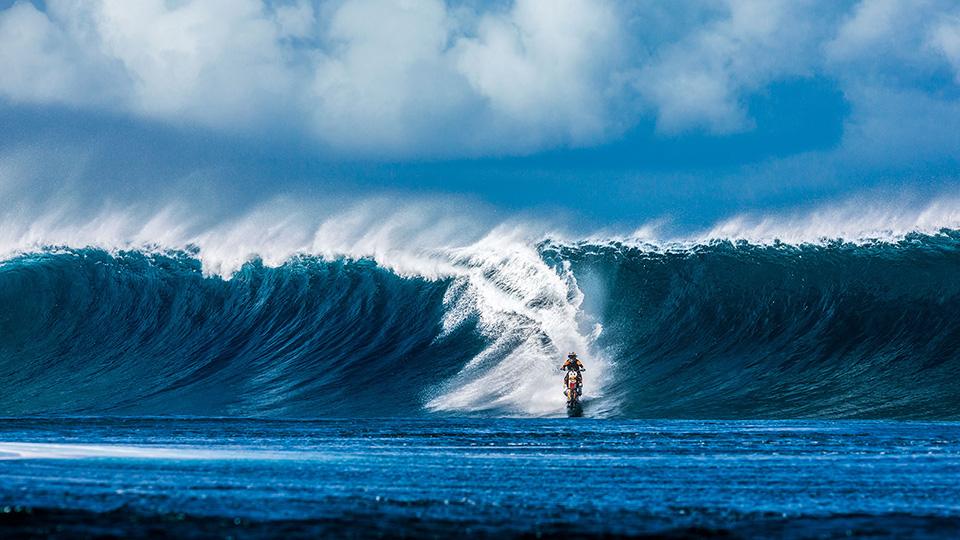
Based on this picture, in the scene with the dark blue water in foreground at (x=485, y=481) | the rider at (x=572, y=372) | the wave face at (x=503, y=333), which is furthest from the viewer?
the wave face at (x=503, y=333)

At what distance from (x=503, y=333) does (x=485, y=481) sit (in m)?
12.2

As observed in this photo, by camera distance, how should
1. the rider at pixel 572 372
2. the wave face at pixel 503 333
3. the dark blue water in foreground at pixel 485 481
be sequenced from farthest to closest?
A: the wave face at pixel 503 333
the rider at pixel 572 372
the dark blue water in foreground at pixel 485 481

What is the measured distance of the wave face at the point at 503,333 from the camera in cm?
1844

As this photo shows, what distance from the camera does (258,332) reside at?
77.7ft

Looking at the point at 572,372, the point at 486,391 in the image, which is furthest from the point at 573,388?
the point at 486,391

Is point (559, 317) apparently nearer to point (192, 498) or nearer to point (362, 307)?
point (362, 307)

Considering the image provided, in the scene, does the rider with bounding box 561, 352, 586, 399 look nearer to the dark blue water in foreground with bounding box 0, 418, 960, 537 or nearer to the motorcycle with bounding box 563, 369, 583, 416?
the motorcycle with bounding box 563, 369, 583, 416

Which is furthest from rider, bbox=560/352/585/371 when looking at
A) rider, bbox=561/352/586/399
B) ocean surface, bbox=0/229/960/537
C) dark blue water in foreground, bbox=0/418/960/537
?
dark blue water in foreground, bbox=0/418/960/537

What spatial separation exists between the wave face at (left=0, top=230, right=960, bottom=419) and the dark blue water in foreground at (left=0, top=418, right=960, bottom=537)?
3.95 meters

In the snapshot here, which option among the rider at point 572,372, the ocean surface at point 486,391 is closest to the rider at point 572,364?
the rider at point 572,372

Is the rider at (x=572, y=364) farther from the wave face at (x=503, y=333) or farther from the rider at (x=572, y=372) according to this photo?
the wave face at (x=503, y=333)

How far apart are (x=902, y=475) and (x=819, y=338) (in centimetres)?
1080

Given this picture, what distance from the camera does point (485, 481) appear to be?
9.28m

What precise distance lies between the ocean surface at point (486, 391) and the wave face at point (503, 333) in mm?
64
